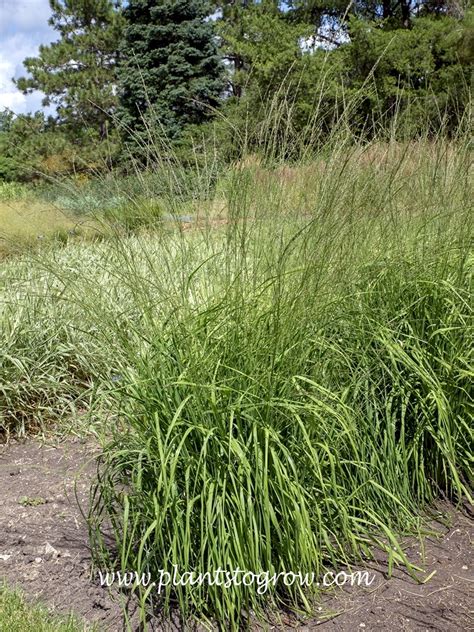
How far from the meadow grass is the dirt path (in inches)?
3.7

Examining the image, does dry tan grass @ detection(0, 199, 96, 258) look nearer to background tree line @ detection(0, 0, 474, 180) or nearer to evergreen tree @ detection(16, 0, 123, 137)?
background tree line @ detection(0, 0, 474, 180)

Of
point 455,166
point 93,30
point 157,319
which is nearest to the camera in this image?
point 157,319

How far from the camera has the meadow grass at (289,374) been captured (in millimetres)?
1803

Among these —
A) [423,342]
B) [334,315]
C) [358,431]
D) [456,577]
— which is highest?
[334,315]

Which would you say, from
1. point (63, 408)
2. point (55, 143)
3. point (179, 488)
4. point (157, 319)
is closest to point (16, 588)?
point (179, 488)

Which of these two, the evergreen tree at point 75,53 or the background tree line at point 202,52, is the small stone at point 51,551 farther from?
the evergreen tree at point 75,53

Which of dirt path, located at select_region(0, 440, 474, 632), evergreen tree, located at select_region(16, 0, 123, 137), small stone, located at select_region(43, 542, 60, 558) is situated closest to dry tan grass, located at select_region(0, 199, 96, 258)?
dirt path, located at select_region(0, 440, 474, 632)

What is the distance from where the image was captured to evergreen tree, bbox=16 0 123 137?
68.5 feet

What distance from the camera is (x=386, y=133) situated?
3.23 m

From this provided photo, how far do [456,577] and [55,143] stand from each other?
62.6 ft

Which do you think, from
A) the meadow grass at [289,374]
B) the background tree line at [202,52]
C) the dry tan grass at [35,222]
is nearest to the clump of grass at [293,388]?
the meadow grass at [289,374]

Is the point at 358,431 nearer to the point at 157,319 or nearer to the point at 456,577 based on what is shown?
the point at 456,577

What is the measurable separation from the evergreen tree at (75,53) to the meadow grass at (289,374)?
19.8m

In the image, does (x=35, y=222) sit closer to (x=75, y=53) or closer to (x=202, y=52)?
(x=202, y=52)
